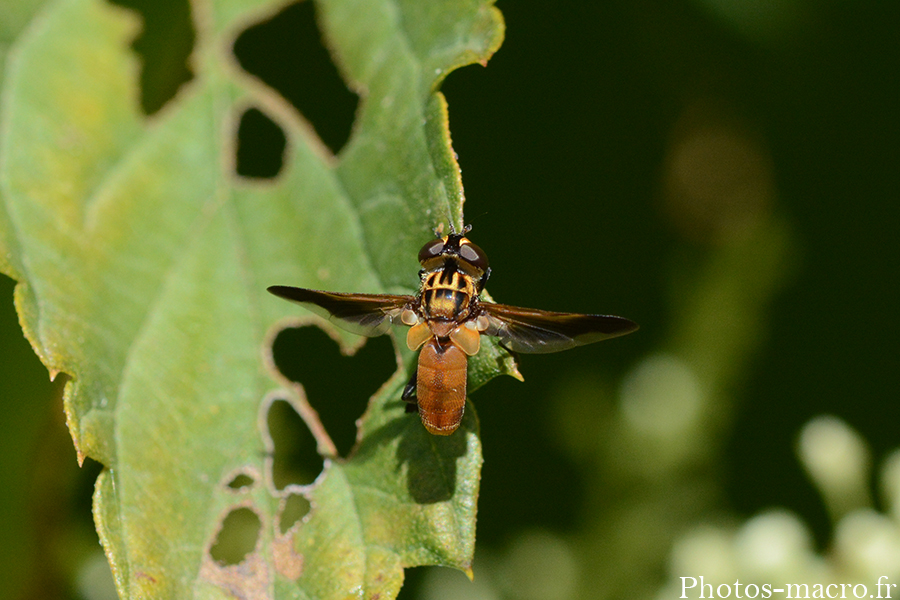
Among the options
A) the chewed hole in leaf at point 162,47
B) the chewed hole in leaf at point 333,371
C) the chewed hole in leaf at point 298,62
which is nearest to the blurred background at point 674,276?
the chewed hole in leaf at point 333,371

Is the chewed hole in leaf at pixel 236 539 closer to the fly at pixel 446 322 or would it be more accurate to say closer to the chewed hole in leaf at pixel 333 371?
the chewed hole in leaf at pixel 333 371

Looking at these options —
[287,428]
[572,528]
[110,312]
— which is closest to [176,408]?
[110,312]

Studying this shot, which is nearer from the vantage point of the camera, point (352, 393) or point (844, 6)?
point (352, 393)

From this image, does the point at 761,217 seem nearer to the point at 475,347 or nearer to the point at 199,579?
the point at 475,347

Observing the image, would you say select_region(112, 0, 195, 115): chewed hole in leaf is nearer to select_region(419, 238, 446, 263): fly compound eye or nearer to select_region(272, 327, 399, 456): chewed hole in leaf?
select_region(272, 327, 399, 456): chewed hole in leaf

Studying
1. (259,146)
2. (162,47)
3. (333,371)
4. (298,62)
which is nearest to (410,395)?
(333,371)

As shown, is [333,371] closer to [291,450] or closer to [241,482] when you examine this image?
[291,450]

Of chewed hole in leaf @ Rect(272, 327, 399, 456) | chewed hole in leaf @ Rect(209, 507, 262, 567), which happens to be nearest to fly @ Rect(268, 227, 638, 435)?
chewed hole in leaf @ Rect(272, 327, 399, 456)
